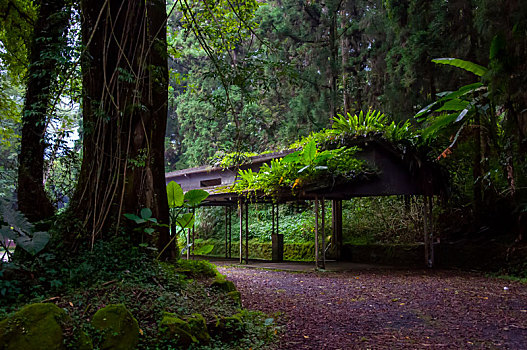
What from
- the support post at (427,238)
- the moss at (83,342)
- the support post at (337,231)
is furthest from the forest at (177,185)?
the support post at (427,238)

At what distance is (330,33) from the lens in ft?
47.8

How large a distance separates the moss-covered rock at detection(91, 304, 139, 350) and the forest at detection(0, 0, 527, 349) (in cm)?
1

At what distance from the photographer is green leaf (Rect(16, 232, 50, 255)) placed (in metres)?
3.99

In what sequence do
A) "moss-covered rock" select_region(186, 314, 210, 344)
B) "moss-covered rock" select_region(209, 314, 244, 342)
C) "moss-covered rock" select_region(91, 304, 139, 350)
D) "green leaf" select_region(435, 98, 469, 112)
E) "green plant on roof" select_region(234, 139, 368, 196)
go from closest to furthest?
1. "moss-covered rock" select_region(91, 304, 139, 350)
2. "moss-covered rock" select_region(186, 314, 210, 344)
3. "moss-covered rock" select_region(209, 314, 244, 342)
4. "green leaf" select_region(435, 98, 469, 112)
5. "green plant on roof" select_region(234, 139, 368, 196)

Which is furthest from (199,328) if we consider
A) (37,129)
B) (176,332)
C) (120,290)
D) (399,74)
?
(399,74)

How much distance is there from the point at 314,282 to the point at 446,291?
7.66 feet

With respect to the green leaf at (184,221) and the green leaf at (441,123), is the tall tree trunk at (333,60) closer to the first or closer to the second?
the green leaf at (441,123)

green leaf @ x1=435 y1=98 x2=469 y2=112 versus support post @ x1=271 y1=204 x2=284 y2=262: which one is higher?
green leaf @ x1=435 y1=98 x2=469 y2=112

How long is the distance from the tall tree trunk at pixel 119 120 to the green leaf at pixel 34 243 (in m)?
0.47

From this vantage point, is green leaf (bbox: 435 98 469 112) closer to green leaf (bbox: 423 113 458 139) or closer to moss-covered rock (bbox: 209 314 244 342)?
green leaf (bbox: 423 113 458 139)

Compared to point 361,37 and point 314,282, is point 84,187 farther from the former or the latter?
point 361,37

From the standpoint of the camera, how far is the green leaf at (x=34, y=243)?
3990mm

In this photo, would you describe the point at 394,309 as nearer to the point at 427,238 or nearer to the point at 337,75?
the point at 427,238

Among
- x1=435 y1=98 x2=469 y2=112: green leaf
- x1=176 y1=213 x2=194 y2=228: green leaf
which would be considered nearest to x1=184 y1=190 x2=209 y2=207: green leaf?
x1=176 y1=213 x2=194 y2=228: green leaf
